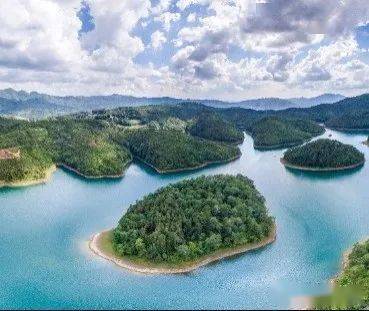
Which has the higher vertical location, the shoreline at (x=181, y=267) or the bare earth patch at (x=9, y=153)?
the bare earth patch at (x=9, y=153)

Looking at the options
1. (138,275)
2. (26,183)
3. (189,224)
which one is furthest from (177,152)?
(138,275)

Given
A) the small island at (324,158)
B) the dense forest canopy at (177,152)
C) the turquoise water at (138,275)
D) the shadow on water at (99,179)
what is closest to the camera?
the turquoise water at (138,275)

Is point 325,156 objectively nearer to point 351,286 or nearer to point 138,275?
point 351,286

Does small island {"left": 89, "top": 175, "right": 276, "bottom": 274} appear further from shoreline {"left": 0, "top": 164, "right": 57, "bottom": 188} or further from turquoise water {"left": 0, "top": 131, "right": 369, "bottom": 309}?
shoreline {"left": 0, "top": 164, "right": 57, "bottom": 188}

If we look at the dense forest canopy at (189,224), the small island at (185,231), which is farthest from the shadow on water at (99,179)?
the small island at (185,231)

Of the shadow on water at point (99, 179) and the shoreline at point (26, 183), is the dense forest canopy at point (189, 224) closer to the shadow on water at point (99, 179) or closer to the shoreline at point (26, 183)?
the shadow on water at point (99, 179)

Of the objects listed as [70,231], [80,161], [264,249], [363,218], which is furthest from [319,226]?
[80,161]

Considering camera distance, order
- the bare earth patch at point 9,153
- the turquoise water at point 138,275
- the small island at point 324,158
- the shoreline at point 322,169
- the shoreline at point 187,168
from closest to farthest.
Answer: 1. the turquoise water at point 138,275
2. the bare earth patch at point 9,153
3. the shoreline at point 187,168
4. the shoreline at point 322,169
5. the small island at point 324,158
